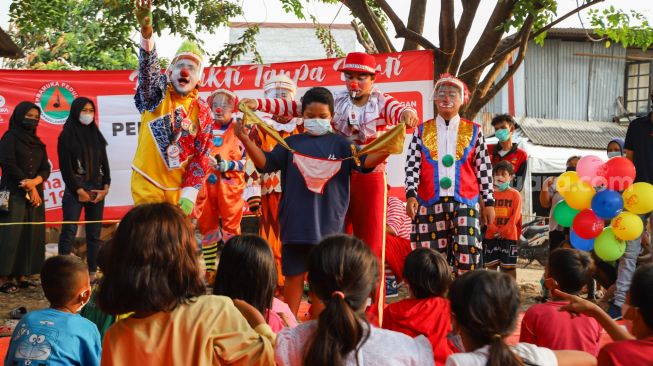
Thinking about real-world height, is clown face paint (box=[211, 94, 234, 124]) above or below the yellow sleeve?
above

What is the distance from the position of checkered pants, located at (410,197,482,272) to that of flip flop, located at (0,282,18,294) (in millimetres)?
4289

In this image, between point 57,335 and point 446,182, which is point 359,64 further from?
point 57,335

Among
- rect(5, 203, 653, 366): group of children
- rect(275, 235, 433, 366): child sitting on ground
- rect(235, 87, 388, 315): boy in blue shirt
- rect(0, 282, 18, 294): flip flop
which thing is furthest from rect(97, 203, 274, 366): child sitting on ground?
rect(0, 282, 18, 294): flip flop

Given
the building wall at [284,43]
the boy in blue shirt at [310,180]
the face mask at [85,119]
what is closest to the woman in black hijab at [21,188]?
the face mask at [85,119]

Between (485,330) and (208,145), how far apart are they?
12.7ft

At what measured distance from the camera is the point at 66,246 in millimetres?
7793

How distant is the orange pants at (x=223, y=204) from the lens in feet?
26.0

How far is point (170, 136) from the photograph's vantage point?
5934 mm

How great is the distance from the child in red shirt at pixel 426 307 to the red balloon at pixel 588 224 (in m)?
3.54

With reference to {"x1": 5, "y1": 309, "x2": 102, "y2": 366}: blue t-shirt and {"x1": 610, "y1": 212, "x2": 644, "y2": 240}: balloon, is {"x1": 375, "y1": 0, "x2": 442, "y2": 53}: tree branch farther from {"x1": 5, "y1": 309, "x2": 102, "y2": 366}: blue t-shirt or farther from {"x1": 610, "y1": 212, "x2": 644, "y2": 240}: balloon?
{"x1": 5, "y1": 309, "x2": 102, "y2": 366}: blue t-shirt

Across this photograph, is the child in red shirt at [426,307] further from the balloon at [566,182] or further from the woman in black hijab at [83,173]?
the woman in black hijab at [83,173]

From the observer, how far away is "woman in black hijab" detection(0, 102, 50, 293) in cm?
816

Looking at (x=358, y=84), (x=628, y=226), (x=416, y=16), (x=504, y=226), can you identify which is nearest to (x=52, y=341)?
(x=358, y=84)

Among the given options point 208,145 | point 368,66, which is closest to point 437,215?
point 368,66
